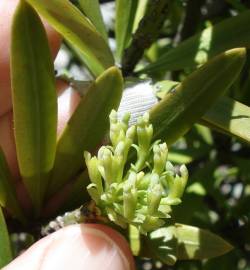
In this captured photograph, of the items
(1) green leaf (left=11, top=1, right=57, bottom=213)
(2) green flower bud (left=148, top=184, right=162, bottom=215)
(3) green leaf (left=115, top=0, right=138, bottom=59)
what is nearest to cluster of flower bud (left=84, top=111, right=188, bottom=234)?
(2) green flower bud (left=148, top=184, right=162, bottom=215)

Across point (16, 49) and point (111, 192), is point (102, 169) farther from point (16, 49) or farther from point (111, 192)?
point (16, 49)

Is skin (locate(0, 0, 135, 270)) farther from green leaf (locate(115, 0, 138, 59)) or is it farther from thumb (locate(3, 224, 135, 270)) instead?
green leaf (locate(115, 0, 138, 59))

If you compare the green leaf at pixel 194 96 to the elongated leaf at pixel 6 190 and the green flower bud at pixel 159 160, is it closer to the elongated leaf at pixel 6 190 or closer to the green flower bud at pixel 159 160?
the green flower bud at pixel 159 160

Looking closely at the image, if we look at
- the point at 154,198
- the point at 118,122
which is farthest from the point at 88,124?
the point at 154,198

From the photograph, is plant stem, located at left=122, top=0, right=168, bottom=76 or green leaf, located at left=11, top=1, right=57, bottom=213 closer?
green leaf, located at left=11, top=1, right=57, bottom=213

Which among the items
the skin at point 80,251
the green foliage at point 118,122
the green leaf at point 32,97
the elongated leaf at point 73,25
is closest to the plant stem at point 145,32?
the green foliage at point 118,122

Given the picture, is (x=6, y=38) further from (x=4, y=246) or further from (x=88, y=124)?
(x=4, y=246)
